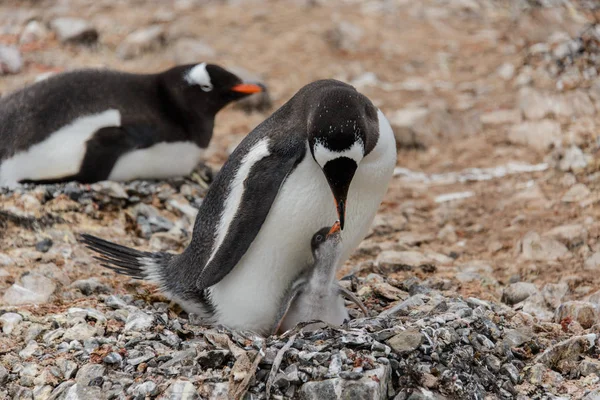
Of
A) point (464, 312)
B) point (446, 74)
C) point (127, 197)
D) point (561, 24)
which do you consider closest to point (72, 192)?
point (127, 197)

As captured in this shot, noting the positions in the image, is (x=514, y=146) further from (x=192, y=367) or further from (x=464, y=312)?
(x=192, y=367)

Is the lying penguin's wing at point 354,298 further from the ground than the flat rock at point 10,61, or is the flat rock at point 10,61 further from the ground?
the lying penguin's wing at point 354,298

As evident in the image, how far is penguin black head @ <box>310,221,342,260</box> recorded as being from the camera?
3.40 metres

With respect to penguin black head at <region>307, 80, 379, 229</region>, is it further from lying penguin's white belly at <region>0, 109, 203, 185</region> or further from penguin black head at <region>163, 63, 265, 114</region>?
penguin black head at <region>163, 63, 265, 114</region>

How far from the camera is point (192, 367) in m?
3.03

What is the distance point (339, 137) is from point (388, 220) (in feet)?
8.15

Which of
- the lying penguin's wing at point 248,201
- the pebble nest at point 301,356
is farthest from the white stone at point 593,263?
the lying penguin's wing at point 248,201

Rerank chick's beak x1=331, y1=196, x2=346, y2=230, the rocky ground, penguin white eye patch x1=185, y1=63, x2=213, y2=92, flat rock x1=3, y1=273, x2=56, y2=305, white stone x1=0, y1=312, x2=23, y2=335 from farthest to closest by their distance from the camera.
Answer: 1. penguin white eye patch x1=185, y1=63, x2=213, y2=92
2. flat rock x1=3, y1=273, x2=56, y2=305
3. white stone x1=0, y1=312, x2=23, y2=335
4. chick's beak x1=331, y1=196, x2=346, y2=230
5. the rocky ground

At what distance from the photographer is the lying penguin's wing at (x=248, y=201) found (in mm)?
3377

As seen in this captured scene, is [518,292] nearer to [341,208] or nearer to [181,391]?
[341,208]

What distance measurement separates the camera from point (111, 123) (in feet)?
18.2

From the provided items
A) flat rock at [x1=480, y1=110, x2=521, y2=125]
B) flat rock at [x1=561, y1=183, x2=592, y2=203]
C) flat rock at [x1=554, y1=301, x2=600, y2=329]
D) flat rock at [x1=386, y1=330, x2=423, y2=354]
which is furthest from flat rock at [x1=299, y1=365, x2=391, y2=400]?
flat rock at [x1=480, y1=110, x2=521, y2=125]

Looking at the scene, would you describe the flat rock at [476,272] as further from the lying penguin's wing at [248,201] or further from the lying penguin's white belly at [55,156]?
the lying penguin's white belly at [55,156]

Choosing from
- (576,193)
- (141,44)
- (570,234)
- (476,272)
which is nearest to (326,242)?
(476,272)
